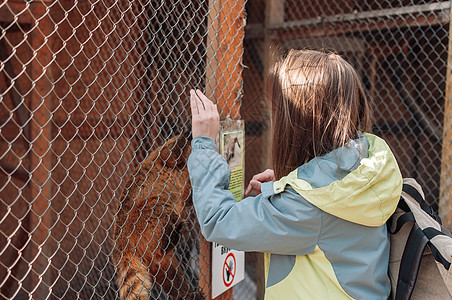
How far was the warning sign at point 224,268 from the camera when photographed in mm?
1921

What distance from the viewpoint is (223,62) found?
1937mm

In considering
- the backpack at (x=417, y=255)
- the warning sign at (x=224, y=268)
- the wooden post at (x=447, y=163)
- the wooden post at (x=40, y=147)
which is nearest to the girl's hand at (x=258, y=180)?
the warning sign at (x=224, y=268)

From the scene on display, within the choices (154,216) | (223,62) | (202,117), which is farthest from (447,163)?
(202,117)

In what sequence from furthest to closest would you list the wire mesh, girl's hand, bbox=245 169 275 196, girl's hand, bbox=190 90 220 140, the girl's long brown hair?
the wire mesh, girl's hand, bbox=245 169 275 196, girl's hand, bbox=190 90 220 140, the girl's long brown hair

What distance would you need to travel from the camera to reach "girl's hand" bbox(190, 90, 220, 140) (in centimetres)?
152

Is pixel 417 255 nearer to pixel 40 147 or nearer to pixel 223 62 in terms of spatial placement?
pixel 223 62

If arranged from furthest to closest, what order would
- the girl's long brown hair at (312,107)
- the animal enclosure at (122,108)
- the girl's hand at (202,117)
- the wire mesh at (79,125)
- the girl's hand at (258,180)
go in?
the wire mesh at (79,125) → the animal enclosure at (122,108) → the girl's hand at (258,180) → the girl's hand at (202,117) → the girl's long brown hair at (312,107)

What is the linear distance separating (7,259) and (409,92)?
4211mm

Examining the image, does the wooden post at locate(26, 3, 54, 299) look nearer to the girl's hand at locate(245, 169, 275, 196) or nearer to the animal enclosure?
the animal enclosure

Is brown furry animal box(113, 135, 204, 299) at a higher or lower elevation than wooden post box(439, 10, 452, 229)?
higher

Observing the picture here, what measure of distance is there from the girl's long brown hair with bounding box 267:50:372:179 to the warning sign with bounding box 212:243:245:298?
70 cm

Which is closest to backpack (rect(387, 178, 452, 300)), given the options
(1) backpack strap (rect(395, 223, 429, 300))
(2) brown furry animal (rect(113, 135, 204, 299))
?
(1) backpack strap (rect(395, 223, 429, 300))

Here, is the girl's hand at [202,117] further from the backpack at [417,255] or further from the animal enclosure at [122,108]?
the backpack at [417,255]

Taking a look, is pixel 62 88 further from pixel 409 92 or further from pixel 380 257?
pixel 409 92
